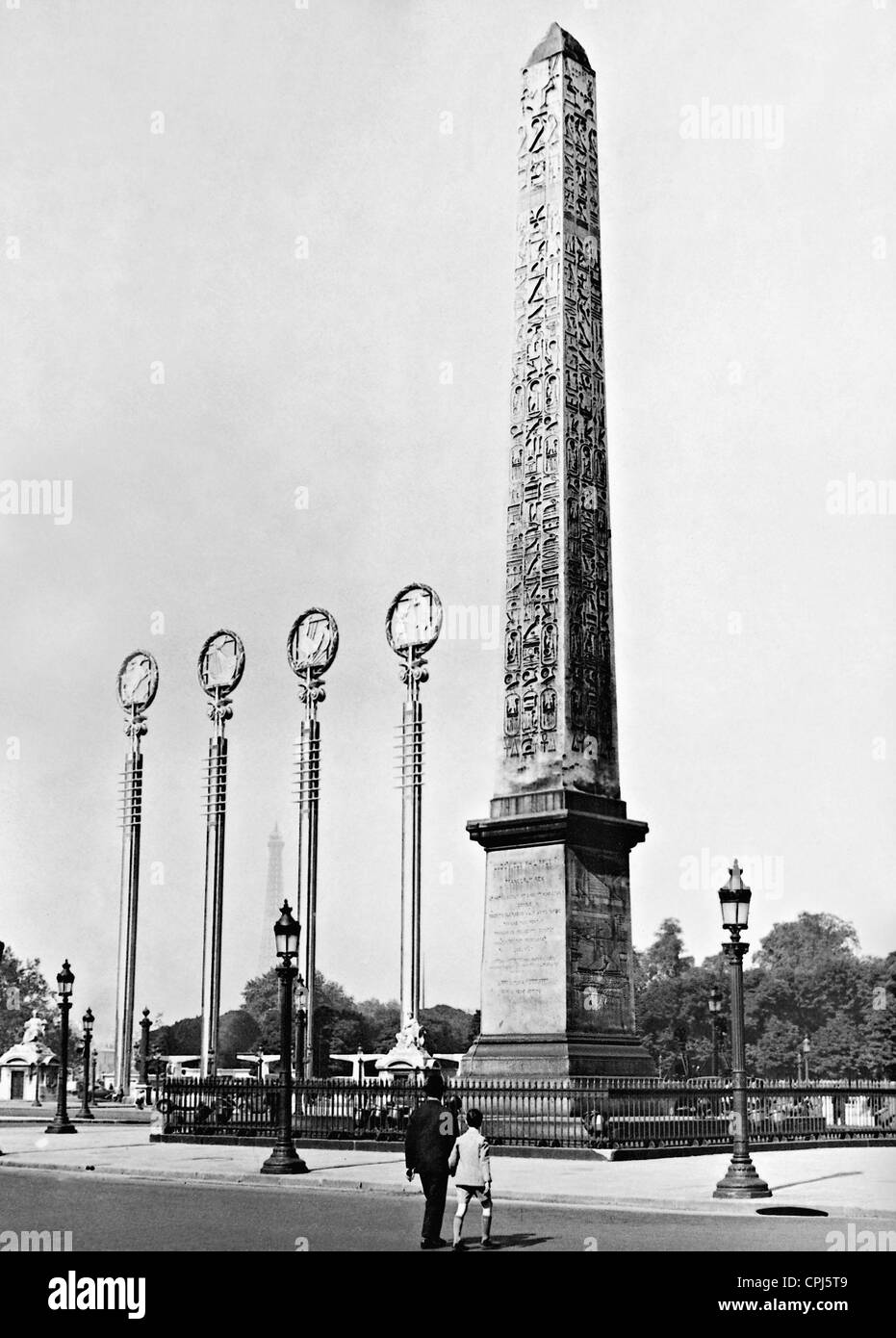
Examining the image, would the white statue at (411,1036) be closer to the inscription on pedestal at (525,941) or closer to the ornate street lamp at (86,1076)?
the ornate street lamp at (86,1076)

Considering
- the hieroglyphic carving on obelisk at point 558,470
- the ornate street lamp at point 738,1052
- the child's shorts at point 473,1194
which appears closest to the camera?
the child's shorts at point 473,1194

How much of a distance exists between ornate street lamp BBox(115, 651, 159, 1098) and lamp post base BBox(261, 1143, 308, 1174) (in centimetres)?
2883

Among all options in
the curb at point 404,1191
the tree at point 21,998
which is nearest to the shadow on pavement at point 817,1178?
the curb at point 404,1191

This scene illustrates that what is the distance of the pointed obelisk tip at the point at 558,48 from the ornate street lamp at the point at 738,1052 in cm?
1574

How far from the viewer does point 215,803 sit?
155 ft

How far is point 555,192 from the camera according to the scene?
90.2ft

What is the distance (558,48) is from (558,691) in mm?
11032

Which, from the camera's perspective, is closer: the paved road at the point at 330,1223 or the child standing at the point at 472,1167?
the paved road at the point at 330,1223

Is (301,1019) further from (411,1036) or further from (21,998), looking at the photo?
(21,998)

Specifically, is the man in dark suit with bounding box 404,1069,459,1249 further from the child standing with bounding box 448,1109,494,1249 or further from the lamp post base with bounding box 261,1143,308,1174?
the lamp post base with bounding box 261,1143,308,1174

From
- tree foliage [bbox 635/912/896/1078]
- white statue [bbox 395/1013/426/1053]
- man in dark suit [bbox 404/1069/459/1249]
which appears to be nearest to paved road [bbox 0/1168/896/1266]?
man in dark suit [bbox 404/1069/459/1249]

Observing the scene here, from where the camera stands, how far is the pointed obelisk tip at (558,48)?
28.3 m

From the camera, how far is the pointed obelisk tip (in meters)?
28.3
